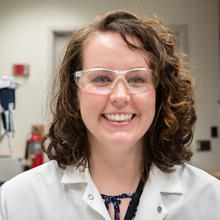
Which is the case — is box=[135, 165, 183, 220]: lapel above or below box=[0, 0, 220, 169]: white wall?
below

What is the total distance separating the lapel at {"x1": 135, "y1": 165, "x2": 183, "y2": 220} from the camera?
116 cm

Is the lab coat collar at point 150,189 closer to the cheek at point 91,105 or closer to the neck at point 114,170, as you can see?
the neck at point 114,170

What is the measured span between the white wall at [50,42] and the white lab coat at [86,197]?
2.43 metres

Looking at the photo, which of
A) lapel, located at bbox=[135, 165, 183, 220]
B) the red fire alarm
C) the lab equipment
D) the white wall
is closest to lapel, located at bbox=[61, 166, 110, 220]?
lapel, located at bbox=[135, 165, 183, 220]

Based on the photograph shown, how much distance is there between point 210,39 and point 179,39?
1.29 feet

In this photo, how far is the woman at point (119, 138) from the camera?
1.12m

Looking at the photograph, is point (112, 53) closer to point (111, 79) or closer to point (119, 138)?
point (111, 79)

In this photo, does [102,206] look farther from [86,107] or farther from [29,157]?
[29,157]

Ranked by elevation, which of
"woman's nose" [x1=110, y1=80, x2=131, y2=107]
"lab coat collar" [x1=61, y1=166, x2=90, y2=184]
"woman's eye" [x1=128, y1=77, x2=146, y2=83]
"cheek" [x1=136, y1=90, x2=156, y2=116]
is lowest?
"lab coat collar" [x1=61, y1=166, x2=90, y2=184]

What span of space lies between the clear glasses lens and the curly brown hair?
3.1 inches

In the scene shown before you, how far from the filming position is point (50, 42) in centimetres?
362

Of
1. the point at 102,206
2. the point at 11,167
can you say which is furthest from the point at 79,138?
the point at 11,167

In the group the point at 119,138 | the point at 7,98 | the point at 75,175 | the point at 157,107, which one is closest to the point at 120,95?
the point at 119,138

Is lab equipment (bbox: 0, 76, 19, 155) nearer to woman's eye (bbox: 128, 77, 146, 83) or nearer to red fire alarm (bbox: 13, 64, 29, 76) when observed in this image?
woman's eye (bbox: 128, 77, 146, 83)
